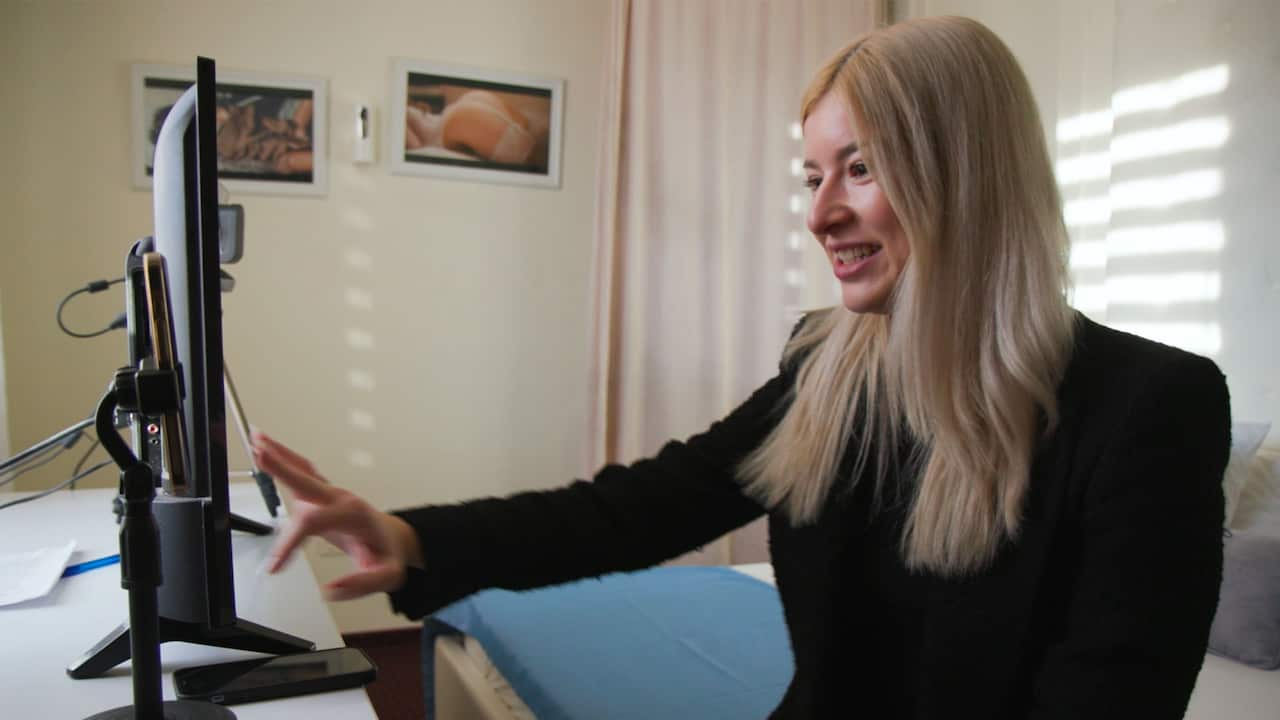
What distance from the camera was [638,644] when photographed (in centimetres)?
183

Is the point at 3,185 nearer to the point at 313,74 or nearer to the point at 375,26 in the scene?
the point at 313,74

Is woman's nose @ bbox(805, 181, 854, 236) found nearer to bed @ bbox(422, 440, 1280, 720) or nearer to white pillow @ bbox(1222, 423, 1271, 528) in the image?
bed @ bbox(422, 440, 1280, 720)

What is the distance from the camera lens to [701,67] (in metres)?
3.46

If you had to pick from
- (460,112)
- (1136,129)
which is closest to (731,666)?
(1136,129)

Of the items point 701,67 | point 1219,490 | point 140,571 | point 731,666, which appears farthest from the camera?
point 701,67

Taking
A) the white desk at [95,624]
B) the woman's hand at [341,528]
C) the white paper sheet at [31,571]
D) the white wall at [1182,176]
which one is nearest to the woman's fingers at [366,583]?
the woman's hand at [341,528]

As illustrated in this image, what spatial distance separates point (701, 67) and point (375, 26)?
3.77ft

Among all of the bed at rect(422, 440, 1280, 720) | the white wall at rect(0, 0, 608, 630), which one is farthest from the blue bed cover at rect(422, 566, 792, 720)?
A: the white wall at rect(0, 0, 608, 630)

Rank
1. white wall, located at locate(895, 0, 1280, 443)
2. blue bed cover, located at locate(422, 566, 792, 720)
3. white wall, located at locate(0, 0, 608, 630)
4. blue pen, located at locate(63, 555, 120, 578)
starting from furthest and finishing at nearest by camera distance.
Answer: white wall, located at locate(0, 0, 608, 630) → white wall, located at locate(895, 0, 1280, 443) → blue bed cover, located at locate(422, 566, 792, 720) → blue pen, located at locate(63, 555, 120, 578)

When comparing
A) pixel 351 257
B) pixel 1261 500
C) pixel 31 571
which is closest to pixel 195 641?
pixel 31 571

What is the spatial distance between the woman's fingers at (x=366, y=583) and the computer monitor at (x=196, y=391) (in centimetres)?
13

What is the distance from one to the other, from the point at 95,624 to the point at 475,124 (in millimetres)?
2576

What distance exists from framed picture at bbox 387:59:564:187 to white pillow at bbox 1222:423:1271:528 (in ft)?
7.61

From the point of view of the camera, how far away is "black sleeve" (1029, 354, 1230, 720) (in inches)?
34.1
